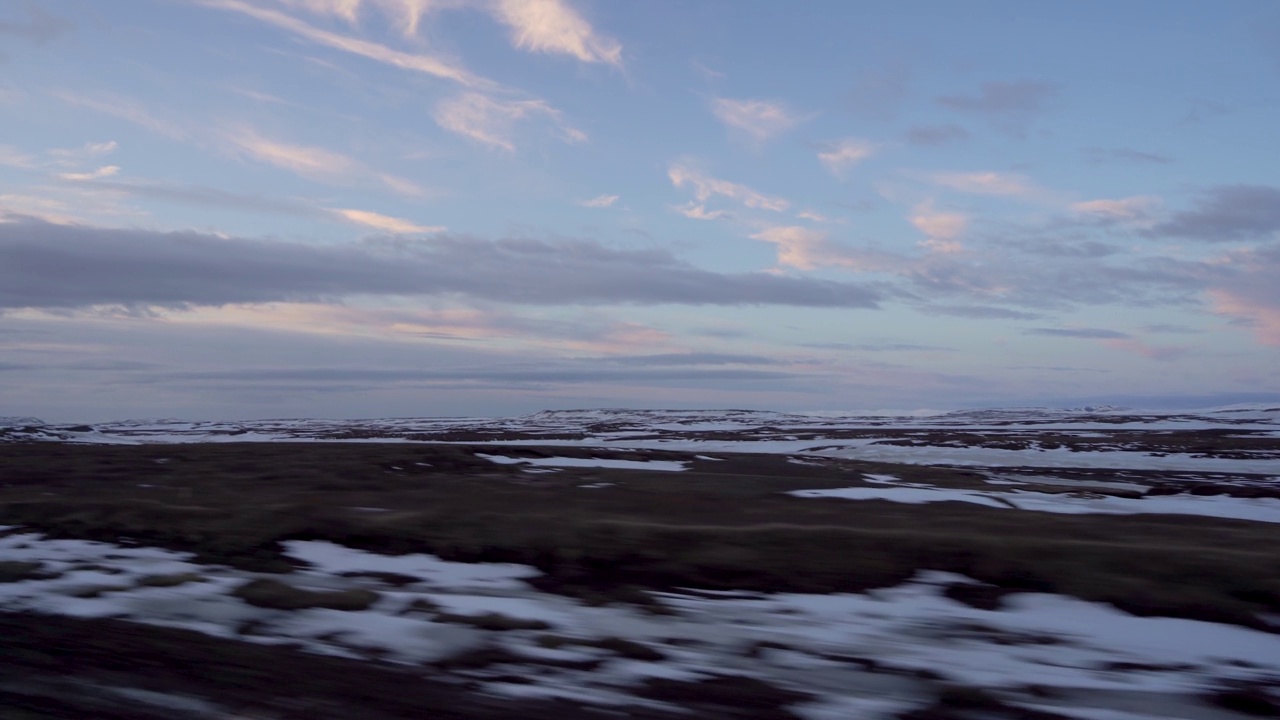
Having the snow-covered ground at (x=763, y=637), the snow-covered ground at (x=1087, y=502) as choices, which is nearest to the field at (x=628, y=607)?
the snow-covered ground at (x=763, y=637)

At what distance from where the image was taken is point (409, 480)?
73.8 ft

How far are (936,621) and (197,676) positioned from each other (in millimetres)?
6962

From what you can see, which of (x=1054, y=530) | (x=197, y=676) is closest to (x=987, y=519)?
(x=1054, y=530)

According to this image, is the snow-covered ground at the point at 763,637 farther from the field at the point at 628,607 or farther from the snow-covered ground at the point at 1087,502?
the snow-covered ground at the point at 1087,502

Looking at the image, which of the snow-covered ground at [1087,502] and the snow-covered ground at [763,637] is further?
the snow-covered ground at [1087,502]

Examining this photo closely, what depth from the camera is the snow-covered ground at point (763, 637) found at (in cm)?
649

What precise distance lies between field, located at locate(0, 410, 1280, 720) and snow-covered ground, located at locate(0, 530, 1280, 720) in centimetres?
4

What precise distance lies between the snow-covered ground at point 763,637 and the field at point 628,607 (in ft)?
0.12

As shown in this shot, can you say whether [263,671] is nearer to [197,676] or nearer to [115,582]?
[197,676]

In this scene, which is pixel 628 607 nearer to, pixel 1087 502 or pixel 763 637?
pixel 763 637

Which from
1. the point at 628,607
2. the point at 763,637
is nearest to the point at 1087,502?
the point at 763,637

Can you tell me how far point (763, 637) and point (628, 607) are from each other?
1.75 meters

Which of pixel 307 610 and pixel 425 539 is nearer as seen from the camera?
pixel 307 610

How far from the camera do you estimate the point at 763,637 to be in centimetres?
784
